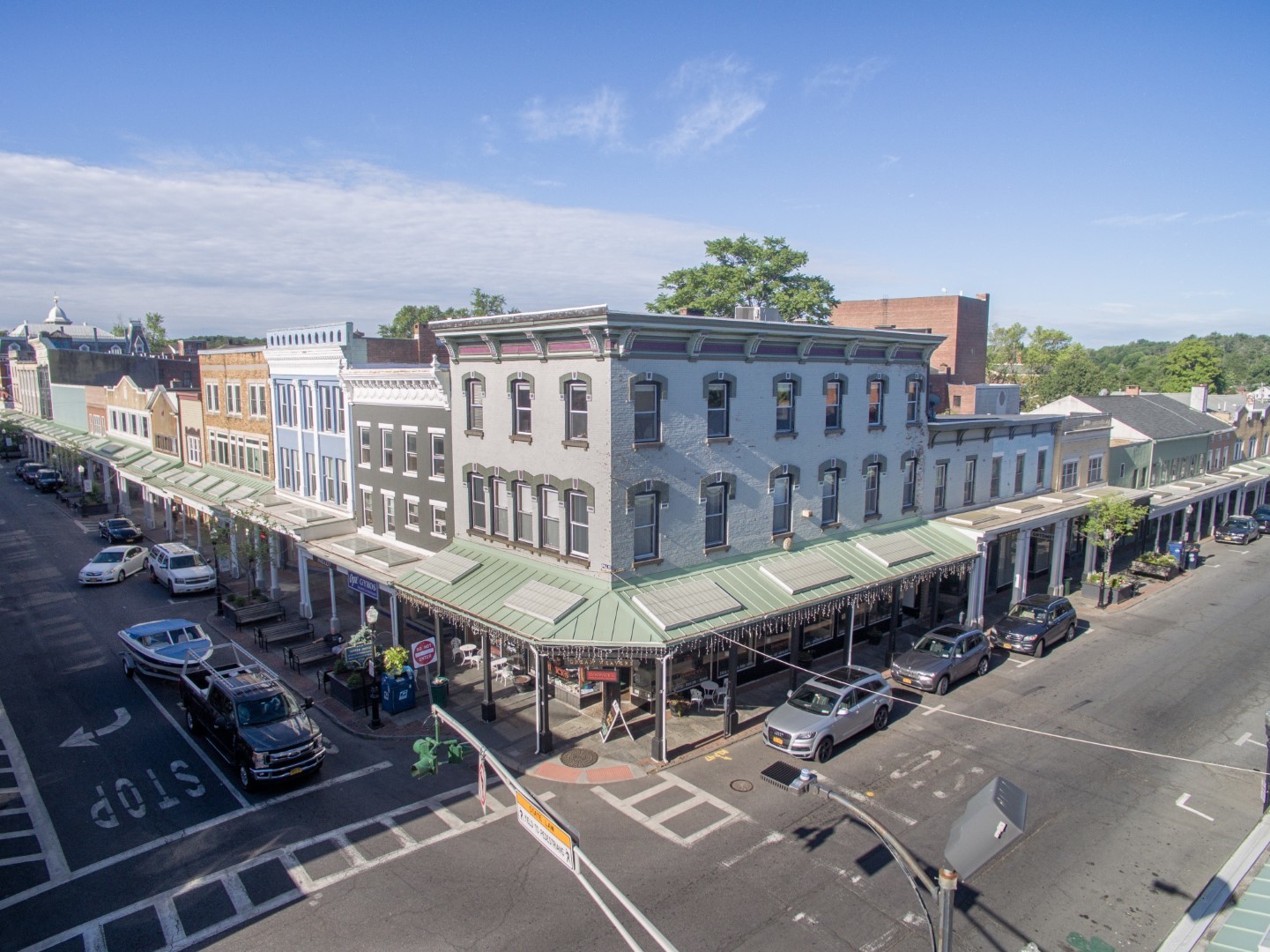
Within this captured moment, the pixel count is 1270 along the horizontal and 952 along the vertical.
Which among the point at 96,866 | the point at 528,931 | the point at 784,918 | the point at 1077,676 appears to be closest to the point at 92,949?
the point at 96,866

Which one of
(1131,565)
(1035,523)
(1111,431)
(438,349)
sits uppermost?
(438,349)

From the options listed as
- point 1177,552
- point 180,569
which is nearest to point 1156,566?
point 1177,552

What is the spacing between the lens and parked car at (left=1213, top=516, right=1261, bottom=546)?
48562 mm

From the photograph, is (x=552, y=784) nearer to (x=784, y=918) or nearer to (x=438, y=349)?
(x=784, y=918)

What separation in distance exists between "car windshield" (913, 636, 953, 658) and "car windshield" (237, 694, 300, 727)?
63.5ft

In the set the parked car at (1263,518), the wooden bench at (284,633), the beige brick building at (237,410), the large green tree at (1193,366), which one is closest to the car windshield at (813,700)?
the wooden bench at (284,633)

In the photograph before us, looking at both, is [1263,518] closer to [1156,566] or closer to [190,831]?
[1156,566]

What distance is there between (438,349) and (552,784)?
98.1 ft

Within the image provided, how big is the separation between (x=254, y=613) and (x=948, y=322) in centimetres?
5752

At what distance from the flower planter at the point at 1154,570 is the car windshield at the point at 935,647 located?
2145 centimetres

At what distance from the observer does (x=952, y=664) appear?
81.3 feet

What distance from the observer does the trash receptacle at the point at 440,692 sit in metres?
23.2

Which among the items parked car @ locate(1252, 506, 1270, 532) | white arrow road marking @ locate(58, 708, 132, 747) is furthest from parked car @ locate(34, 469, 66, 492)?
parked car @ locate(1252, 506, 1270, 532)

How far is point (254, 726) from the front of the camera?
64.8ft
